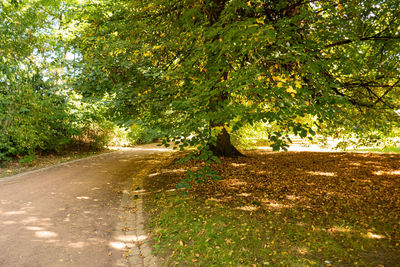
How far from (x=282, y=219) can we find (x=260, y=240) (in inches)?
33.9

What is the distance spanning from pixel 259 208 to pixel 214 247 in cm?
165

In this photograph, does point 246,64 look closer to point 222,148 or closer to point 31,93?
point 222,148

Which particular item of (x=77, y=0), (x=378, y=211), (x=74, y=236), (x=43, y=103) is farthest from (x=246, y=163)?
(x=77, y=0)

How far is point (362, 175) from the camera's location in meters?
7.34

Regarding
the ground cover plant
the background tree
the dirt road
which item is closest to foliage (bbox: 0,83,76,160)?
the dirt road

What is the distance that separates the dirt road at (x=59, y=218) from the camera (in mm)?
3994

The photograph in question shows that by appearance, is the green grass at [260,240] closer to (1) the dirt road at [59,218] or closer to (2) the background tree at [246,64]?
(1) the dirt road at [59,218]

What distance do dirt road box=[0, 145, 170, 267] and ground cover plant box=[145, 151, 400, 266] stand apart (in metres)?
1.02

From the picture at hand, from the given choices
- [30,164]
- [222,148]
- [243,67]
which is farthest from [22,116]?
[243,67]

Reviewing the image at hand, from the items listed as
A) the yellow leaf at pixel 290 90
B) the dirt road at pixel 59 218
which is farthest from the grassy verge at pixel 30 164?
the yellow leaf at pixel 290 90

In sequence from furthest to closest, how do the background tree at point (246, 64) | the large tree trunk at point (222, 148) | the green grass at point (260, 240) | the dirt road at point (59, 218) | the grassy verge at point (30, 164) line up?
the large tree trunk at point (222, 148) → the grassy verge at point (30, 164) → the background tree at point (246, 64) → the dirt road at point (59, 218) → the green grass at point (260, 240)

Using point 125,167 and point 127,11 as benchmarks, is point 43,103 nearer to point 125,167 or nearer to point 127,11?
point 125,167

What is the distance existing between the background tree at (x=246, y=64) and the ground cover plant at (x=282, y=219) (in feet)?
4.92

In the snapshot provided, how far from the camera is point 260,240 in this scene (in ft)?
13.6
